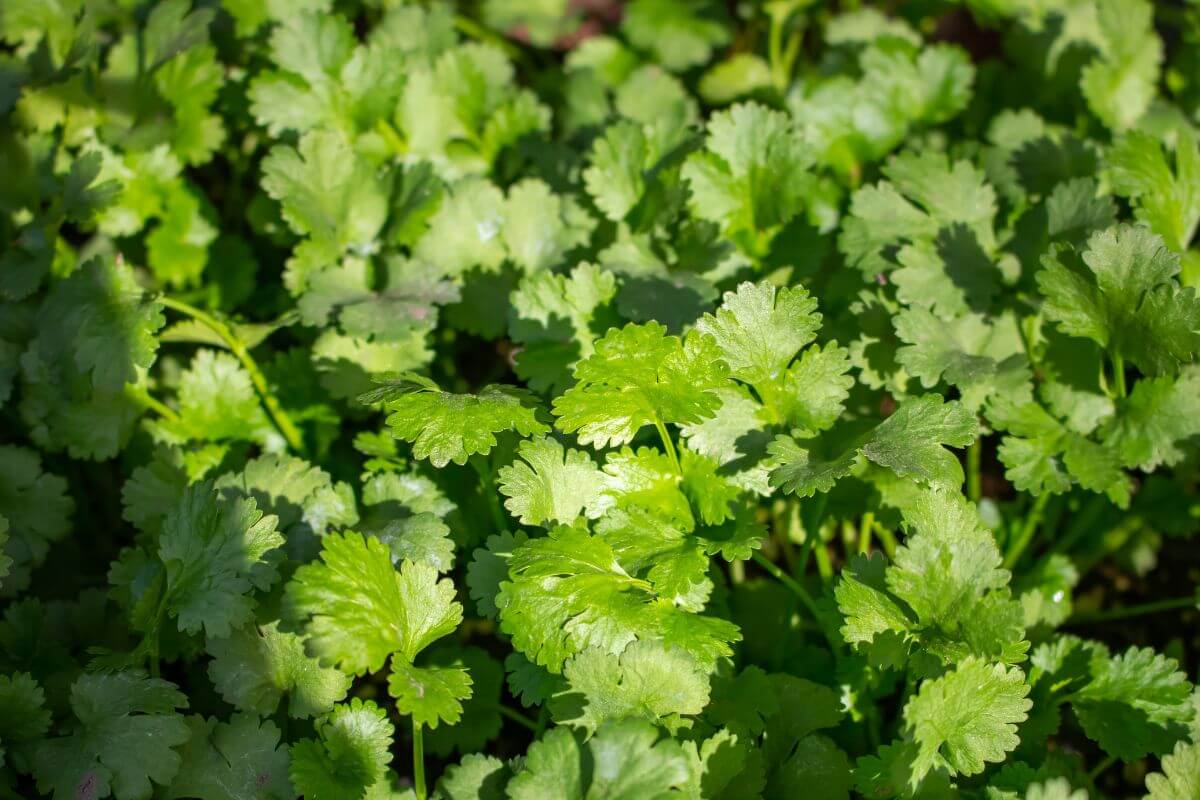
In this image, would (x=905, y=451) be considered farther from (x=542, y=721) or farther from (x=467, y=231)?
(x=467, y=231)

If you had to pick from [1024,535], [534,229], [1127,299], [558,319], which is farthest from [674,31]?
[1024,535]

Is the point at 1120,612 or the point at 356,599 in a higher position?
the point at 356,599

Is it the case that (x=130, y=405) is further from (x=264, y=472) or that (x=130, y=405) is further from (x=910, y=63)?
(x=910, y=63)

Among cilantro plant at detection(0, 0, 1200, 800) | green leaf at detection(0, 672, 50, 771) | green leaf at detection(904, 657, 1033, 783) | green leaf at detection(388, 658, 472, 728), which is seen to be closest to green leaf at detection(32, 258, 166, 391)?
cilantro plant at detection(0, 0, 1200, 800)

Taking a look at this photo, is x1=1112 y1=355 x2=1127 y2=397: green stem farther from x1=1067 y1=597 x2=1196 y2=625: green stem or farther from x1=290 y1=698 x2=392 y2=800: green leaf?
x1=290 y1=698 x2=392 y2=800: green leaf

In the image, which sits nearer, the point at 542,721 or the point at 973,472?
the point at 542,721

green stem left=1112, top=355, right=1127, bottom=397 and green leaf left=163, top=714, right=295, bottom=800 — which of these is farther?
green stem left=1112, top=355, right=1127, bottom=397

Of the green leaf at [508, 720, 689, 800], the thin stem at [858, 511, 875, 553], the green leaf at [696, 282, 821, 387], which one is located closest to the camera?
the green leaf at [508, 720, 689, 800]
